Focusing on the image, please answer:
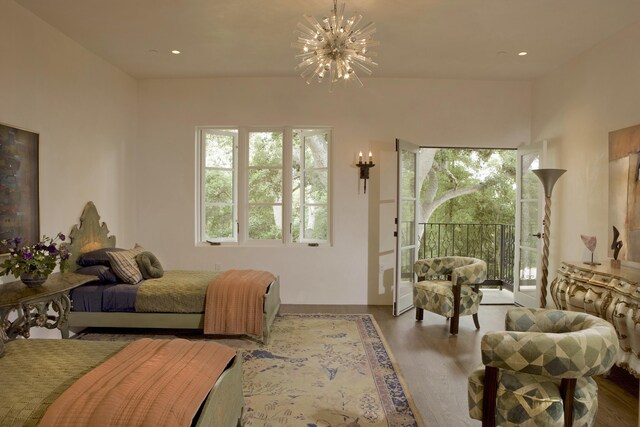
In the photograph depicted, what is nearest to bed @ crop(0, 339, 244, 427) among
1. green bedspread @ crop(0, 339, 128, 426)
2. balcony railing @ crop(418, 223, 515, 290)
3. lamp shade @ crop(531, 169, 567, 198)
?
green bedspread @ crop(0, 339, 128, 426)

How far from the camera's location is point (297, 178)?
18.7 feet

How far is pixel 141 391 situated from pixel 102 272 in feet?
8.93

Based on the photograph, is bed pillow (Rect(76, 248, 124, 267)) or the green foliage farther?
the green foliage

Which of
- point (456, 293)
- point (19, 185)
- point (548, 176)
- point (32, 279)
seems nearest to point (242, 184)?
point (19, 185)

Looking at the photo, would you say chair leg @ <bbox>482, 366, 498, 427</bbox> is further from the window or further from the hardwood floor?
the window

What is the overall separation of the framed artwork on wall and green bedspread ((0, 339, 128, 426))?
4.53ft

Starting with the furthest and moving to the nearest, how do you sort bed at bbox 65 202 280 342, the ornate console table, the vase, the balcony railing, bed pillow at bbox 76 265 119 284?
the balcony railing → bed pillow at bbox 76 265 119 284 → bed at bbox 65 202 280 342 → the vase → the ornate console table

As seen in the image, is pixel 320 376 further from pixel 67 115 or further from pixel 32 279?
pixel 67 115

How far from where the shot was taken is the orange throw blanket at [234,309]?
3.87 meters

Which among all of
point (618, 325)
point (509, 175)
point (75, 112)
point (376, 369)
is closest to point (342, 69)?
point (376, 369)

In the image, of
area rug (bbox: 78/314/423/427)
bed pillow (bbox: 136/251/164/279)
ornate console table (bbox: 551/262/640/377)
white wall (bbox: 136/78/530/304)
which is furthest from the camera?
white wall (bbox: 136/78/530/304)

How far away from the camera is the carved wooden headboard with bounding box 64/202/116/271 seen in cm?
420

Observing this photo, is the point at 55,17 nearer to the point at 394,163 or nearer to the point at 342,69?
the point at 342,69

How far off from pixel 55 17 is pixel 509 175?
945 cm
